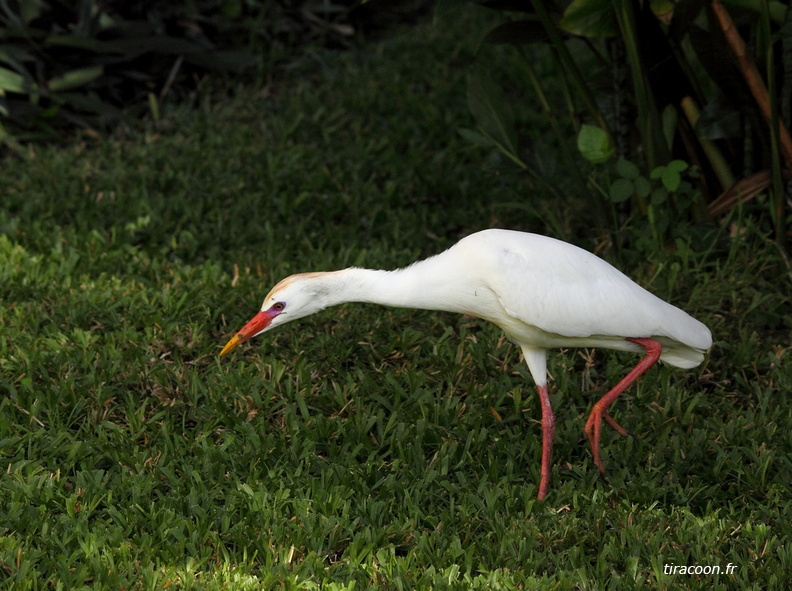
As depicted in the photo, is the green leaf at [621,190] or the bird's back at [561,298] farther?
the green leaf at [621,190]

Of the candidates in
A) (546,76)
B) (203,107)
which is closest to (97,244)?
(203,107)

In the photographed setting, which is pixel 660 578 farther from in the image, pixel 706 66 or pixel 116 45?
pixel 116 45

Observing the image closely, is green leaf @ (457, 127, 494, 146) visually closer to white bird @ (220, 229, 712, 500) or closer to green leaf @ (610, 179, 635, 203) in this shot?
green leaf @ (610, 179, 635, 203)

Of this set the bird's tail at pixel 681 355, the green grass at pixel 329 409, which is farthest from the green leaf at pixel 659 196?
the bird's tail at pixel 681 355

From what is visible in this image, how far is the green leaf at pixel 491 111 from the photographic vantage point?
4.96m

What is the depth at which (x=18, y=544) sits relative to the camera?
2898 millimetres

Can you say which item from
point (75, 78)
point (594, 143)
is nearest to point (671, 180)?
point (594, 143)

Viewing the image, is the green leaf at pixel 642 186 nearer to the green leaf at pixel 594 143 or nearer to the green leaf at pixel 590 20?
the green leaf at pixel 594 143

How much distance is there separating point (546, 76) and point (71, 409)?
4755 mm

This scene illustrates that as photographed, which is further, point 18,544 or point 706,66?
point 706,66

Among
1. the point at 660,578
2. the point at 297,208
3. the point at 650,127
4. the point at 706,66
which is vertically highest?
the point at 706,66

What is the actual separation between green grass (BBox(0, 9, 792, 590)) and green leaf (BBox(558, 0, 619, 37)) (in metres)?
1.02

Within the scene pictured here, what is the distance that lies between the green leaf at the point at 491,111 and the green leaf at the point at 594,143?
20.6 inches

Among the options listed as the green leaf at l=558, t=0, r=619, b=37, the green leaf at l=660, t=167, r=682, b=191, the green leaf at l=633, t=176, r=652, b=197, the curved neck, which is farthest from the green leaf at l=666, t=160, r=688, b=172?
the curved neck
